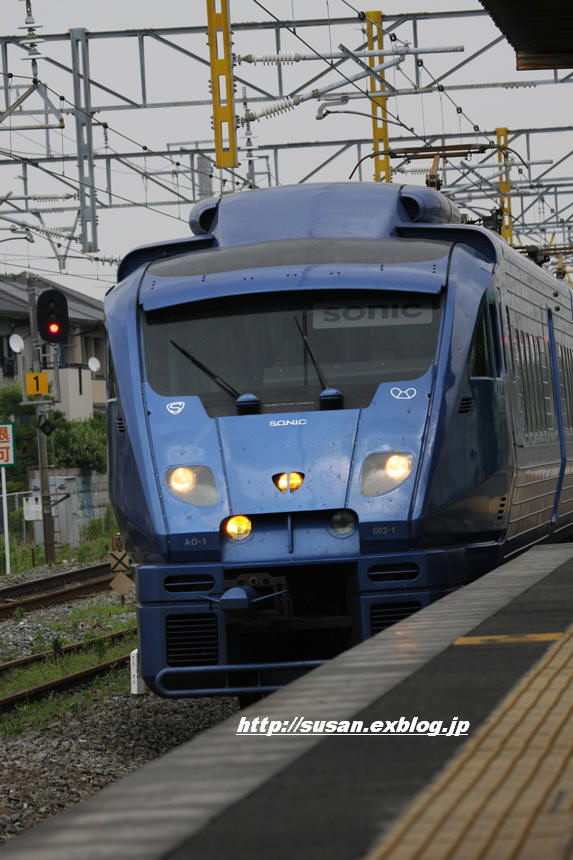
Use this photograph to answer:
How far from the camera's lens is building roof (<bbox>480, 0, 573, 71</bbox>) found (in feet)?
36.9

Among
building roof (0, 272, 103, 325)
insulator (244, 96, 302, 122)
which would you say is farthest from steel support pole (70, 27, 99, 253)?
building roof (0, 272, 103, 325)

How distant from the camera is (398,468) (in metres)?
8.48

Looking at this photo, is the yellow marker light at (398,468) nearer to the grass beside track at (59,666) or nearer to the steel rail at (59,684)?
the steel rail at (59,684)

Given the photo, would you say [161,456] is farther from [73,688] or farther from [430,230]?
[73,688]

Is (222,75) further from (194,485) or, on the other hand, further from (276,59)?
(194,485)

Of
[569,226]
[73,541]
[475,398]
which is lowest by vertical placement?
[73,541]

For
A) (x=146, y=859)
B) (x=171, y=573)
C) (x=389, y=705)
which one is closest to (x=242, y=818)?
(x=146, y=859)

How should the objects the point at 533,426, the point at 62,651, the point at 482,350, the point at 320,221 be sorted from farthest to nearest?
the point at 62,651
the point at 533,426
the point at 320,221
the point at 482,350

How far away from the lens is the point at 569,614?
5.98 m

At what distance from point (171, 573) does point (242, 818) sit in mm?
5525

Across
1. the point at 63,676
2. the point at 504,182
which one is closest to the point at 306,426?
the point at 63,676

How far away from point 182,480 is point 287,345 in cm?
127

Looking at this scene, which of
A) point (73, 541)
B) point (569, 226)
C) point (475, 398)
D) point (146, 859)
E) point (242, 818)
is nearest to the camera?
point (146, 859)

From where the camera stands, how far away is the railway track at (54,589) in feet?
69.6
